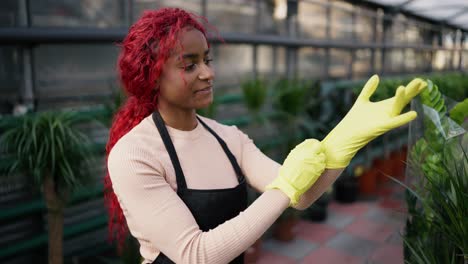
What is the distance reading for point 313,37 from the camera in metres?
5.18

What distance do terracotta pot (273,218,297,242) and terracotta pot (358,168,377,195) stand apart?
1621 millimetres

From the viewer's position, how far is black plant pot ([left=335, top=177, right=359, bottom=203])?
4789mm

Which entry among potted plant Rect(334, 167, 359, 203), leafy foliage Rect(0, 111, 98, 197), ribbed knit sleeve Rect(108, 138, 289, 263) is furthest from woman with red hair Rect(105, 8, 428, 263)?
potted plant Rect(334, 167, 359, 203)

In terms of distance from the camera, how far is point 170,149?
119 centimetres

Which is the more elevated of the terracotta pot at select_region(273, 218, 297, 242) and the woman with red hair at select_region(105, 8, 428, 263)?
the woman with red hair at select_region(105, 8, 428, 263)

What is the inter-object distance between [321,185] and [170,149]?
1.49 ft

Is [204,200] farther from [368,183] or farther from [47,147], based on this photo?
[368,183]

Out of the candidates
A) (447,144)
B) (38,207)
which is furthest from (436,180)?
(38,207)

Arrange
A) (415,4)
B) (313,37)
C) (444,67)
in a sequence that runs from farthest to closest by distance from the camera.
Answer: (444,67), (415,4), (313,37)

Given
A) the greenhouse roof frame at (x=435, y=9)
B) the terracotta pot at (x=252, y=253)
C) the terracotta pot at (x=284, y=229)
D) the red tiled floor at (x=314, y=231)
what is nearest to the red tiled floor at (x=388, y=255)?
the terracotta pot at (x=252, y=253)

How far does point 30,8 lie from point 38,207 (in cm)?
118

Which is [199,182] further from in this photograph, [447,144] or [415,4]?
[415,4]

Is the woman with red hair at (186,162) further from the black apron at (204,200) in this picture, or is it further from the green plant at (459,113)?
the green plant at (459,113)

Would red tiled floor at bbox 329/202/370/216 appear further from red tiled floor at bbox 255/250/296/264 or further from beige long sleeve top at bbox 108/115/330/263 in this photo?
beige long sleeve top at bbox 108/115/330/263
